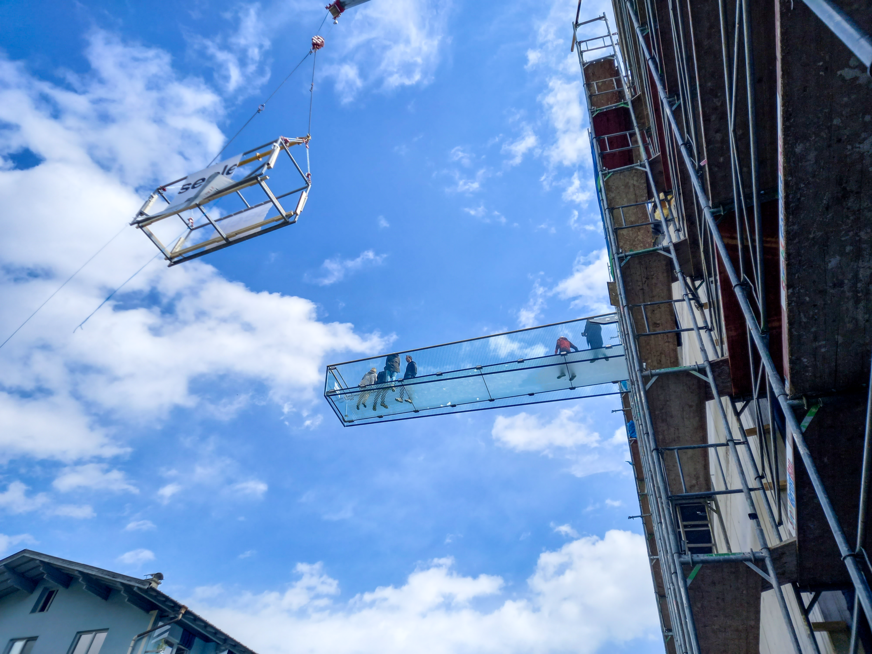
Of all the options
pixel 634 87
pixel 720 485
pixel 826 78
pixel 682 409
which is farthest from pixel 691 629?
pixel 634 87

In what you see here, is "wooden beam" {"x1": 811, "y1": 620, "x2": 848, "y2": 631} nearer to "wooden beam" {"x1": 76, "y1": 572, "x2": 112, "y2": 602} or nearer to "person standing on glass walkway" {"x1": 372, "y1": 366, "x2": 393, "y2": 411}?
"person standing on glass walkway" {"x1": 372, "y1": 366, "x2": 393, "y2": 411}

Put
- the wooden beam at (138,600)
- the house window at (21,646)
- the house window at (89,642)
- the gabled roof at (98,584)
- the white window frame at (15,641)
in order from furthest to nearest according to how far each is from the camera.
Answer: the white window frame at (15,641) < the house window at (21,646) < the wooden beam at (138,600) < the gabled roof at (98,584) < the house window at (89,642)

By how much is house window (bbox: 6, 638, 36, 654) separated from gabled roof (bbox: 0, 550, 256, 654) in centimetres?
155

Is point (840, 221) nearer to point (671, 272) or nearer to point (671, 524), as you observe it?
point (671, 524)

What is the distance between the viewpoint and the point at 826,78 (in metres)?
2.64

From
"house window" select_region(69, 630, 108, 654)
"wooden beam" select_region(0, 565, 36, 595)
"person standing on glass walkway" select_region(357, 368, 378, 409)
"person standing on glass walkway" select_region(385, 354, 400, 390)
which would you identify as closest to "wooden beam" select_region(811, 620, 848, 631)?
"person standing on glass walkway" select_region(385, 354, 400, 390)

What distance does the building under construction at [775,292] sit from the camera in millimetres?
2706

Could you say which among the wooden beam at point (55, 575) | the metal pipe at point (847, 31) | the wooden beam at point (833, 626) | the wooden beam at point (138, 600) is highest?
the wooden beam at point (55, 575)

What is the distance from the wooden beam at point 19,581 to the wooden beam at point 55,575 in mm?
911

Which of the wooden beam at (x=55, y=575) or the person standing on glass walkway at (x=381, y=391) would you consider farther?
the wooden beam at (x=55, y=575)

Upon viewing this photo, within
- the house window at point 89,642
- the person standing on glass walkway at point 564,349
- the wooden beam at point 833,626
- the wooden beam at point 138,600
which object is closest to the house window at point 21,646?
the house window at point 89,642

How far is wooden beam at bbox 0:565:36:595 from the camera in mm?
16562

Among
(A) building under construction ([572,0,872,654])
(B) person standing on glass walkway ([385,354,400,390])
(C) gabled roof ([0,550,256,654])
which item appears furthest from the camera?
(C) gabled roof ([0,550,256,654])

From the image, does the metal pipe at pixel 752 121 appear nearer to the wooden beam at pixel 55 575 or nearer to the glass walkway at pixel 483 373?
the glass walkway at pixel 483 373
